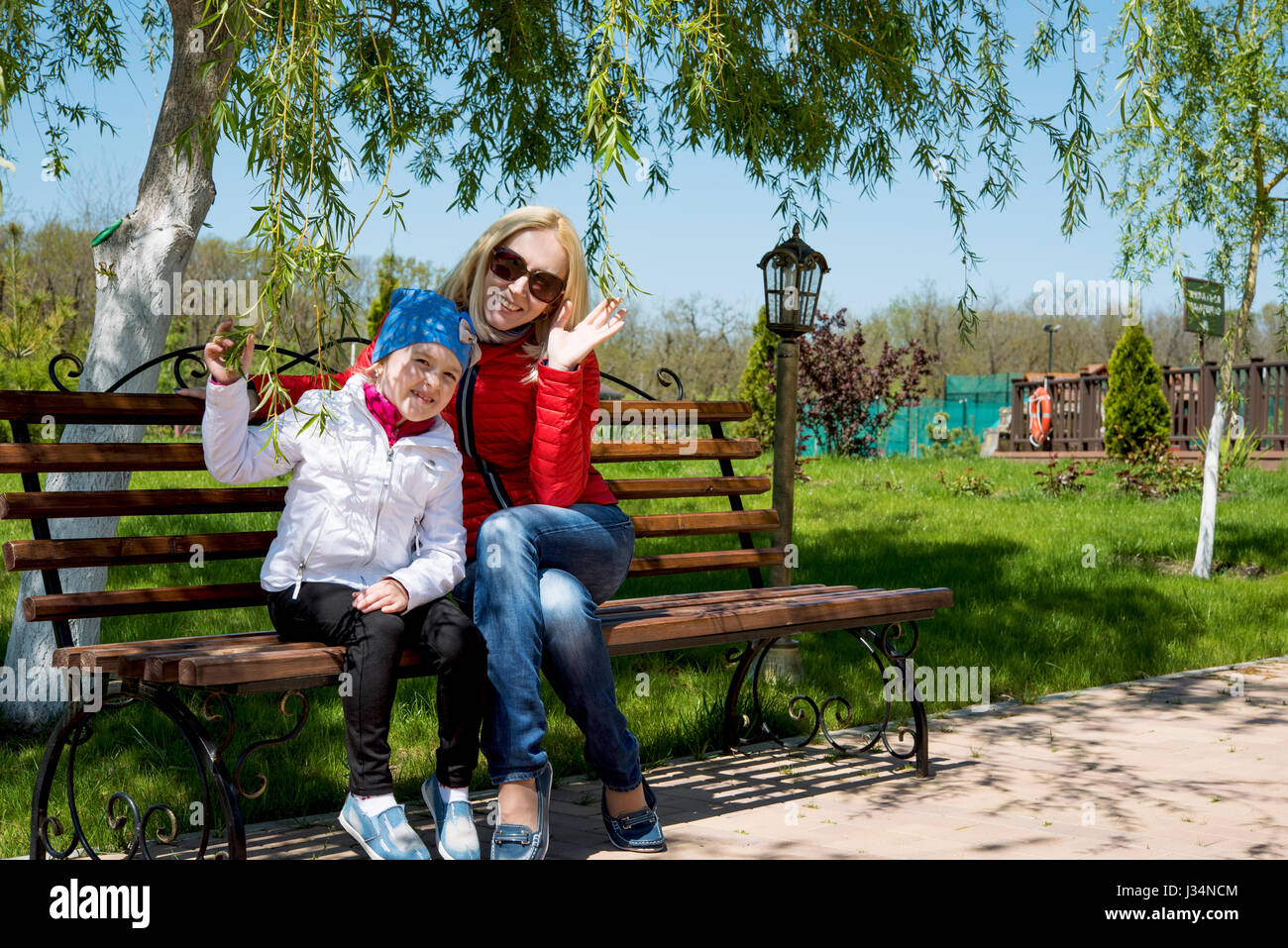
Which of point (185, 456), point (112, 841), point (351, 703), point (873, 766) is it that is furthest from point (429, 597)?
point (873, 766)

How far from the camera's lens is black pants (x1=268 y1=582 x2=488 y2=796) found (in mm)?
2826

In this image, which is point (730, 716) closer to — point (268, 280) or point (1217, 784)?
point (1217, 784)

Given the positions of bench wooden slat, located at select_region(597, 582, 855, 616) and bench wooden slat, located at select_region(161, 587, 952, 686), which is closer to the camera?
bench wooden slat, located at select_region(161, 587, 952, 686)

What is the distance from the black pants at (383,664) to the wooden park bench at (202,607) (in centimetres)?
6

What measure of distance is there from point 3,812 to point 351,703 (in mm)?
1584

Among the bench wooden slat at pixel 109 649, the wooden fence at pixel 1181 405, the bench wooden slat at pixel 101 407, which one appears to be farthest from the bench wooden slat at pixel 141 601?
the wooden fence at pixel 1181 405

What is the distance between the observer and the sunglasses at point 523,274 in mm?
3445

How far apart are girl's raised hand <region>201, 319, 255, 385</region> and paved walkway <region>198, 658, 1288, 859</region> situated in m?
1.34

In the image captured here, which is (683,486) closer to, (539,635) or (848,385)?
(539,635)

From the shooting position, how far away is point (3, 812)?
3625mm

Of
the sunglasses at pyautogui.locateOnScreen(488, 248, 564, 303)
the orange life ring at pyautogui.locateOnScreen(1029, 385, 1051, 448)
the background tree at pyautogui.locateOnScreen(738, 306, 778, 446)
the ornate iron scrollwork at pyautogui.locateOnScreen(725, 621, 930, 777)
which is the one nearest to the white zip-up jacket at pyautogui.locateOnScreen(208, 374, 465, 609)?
the sunglasses at pyautogui.locateOnScreen(488, 248, 564, 303)

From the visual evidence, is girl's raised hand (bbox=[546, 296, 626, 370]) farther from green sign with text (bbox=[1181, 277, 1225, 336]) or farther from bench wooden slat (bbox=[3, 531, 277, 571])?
green sign with text (bbox=[1181, 277, 1225, 336])

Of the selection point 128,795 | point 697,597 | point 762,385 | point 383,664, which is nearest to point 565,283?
point 383,664

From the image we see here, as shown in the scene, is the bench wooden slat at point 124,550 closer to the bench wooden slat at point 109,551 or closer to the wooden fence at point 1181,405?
the bench wooden slat at point 109,551
